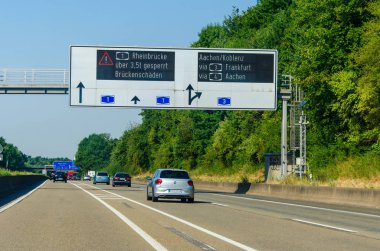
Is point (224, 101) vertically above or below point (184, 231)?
above

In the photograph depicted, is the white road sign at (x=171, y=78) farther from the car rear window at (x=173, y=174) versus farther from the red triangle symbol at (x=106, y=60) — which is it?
the car rear window at (x=173, y=174)

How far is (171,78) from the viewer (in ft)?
136

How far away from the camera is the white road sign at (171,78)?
135 ft

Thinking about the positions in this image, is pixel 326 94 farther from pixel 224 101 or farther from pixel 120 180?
pixel 120 180

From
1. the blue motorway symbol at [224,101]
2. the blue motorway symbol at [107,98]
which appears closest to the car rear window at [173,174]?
the blue motorway symbol at [107,98]

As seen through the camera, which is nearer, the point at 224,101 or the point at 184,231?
the point at 184,231

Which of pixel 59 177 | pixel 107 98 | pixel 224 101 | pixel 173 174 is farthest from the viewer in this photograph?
pixel 59 177

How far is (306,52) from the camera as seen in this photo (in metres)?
46.5

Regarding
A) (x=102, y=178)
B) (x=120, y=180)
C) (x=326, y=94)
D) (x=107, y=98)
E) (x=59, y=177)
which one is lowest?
(x=59, y=177)

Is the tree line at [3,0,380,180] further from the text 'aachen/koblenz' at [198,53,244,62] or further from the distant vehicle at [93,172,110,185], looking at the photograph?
the distant vehicle at [93,172,110,185]

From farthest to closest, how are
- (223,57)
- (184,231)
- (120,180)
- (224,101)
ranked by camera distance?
(120,180), (223,57), (224,101), (184,231)

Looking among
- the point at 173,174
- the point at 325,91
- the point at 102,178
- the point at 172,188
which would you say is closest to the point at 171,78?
the point at 325,91

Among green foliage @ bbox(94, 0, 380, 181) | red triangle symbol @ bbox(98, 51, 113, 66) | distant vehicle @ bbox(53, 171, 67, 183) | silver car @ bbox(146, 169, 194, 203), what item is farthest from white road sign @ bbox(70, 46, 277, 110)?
distant vehicle @ bbox(53, 171, 67, 183)

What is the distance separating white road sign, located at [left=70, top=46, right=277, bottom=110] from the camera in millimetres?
41125
